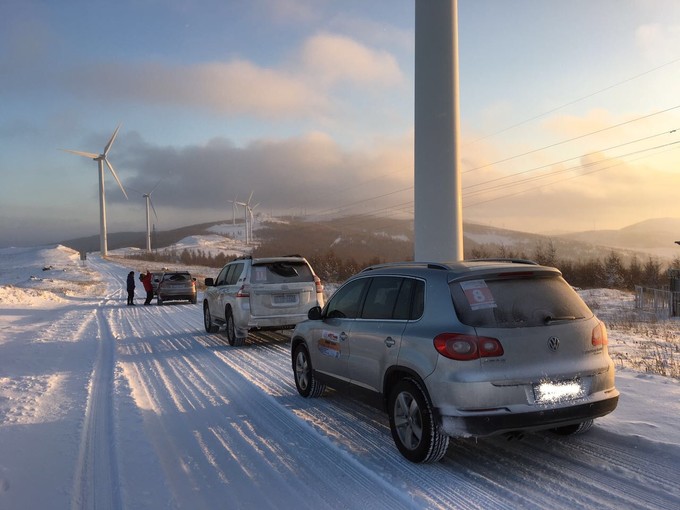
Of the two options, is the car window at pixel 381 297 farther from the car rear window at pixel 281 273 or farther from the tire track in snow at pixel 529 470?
the car rear window at pixel 281 273

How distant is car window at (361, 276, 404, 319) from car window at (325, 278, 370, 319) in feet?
0.65

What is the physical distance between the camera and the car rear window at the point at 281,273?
37.6ft

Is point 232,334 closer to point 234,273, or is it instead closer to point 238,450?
point 234,273

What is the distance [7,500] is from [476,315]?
3988 mm

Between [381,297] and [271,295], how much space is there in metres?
6.06

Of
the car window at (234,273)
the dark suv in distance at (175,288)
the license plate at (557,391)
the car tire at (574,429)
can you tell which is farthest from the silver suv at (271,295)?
the dark suv in distance at (175,288)

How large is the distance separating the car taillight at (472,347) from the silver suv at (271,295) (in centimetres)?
719

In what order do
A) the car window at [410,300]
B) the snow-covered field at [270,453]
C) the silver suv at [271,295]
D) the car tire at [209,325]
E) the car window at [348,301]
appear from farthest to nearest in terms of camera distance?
the car tire at [209,325], the silver suv at [271,295], the car window at [348,301], the car window at [410,300], the snow-covered field at [270,453]

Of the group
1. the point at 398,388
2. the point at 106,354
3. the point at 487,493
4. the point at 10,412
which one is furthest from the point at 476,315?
the point at 106,354

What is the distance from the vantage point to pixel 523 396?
428 centimetres

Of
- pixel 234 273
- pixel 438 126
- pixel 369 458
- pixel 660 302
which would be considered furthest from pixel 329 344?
pixel 660 302

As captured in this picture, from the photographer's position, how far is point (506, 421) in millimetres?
4227

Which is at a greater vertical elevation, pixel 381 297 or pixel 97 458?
pixel 381 297

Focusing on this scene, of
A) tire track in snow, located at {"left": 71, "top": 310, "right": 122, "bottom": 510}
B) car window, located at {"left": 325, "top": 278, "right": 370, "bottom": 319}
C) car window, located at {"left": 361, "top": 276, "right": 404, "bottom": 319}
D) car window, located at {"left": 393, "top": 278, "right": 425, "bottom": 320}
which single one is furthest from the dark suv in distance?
car window, located at {"left": 393, "top": 278, "right": 425, "bottom": 320}
